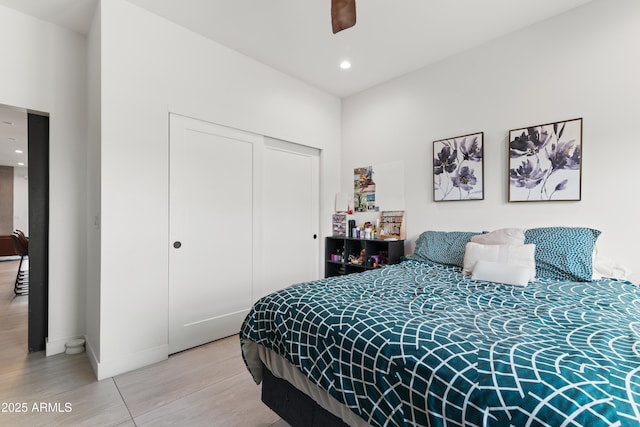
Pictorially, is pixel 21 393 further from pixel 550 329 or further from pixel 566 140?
pixel 566 140

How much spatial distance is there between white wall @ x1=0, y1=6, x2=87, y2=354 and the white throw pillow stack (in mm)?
3266

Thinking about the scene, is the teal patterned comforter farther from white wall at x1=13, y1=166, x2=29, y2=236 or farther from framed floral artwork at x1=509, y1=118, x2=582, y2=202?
white wall at x1=13, y1=166, x2=29, y2=236

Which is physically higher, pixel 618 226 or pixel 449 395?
pixel 618 226

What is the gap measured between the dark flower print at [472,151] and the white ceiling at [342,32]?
918mm

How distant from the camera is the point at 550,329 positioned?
1.17m

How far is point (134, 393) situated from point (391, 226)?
275 cm

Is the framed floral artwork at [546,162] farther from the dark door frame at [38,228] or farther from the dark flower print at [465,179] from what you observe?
the dark door frame at [38,228]

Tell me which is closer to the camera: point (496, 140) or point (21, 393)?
point (21, 393)

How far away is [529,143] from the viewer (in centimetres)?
259

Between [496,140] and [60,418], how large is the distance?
12.3 feet

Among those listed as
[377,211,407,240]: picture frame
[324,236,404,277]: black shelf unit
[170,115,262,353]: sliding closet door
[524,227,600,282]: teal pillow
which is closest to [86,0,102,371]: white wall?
[170,115,262,353]: sliding closet door

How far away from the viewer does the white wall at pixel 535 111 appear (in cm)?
221

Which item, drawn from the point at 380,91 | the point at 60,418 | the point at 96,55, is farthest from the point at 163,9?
the point at 60,418

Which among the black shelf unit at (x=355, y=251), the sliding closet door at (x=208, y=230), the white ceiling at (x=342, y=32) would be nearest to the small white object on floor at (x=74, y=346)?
the sliding closet door at (x=208, y=230)
